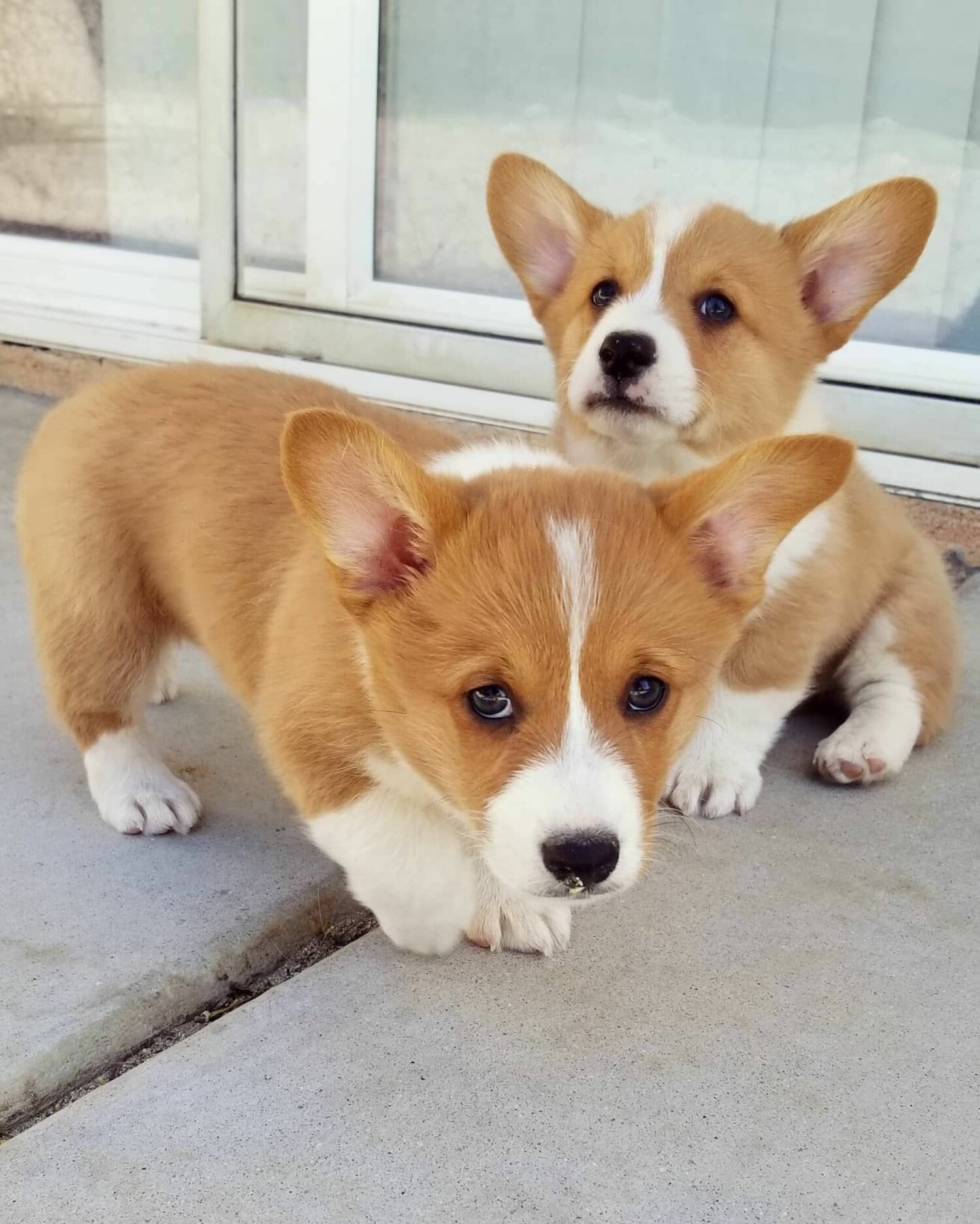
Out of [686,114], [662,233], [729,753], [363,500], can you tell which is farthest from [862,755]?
[686,114]

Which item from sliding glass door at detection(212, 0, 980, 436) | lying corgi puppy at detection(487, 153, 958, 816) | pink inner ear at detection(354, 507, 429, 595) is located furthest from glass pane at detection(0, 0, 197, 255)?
pink inner ear at detection(354, 507, 429, 595)

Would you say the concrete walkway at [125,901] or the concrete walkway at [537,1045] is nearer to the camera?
the concrete walkway at [537,1045]

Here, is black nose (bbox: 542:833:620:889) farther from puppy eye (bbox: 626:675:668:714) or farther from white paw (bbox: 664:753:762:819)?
white paw (bbox: 664:753:762:819)

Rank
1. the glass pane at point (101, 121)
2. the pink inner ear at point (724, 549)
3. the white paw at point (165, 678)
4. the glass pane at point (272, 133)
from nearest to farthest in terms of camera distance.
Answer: the pink inner ear at point (724, 549) → the white paw at point (165, 678) → the glass pane at point (272, 133) → the glass pane at point (101, 121)

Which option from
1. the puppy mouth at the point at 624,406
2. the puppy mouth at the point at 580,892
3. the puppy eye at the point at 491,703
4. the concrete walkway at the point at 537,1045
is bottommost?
the concrete walkway at the point at 537,1045

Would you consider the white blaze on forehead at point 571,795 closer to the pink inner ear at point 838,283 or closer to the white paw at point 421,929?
the white paw at point 421,929

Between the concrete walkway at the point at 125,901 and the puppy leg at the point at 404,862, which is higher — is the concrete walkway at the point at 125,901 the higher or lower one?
the lower one

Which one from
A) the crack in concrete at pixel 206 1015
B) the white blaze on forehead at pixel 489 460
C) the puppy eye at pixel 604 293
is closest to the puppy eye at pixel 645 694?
the white blaze on forehead at pixel 489 460

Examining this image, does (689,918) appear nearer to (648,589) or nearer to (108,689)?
(648,589)
